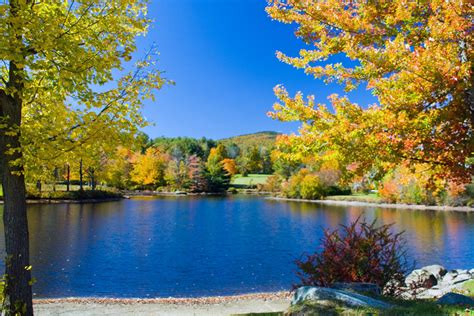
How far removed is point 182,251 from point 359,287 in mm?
13323

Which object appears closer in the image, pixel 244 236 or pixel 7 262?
pixel 7 262

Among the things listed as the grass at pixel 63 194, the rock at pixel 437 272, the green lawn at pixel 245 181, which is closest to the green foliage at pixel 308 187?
the green lawn at pixel 245 181

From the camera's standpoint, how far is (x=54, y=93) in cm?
487

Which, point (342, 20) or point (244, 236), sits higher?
point (342, 20)

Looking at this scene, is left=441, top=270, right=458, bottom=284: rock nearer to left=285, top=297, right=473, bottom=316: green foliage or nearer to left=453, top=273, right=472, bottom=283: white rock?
left=453, top=273, right=472, bottom=283: white rock

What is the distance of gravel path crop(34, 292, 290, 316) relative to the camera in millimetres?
8914

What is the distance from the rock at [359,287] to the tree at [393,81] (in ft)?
6.87

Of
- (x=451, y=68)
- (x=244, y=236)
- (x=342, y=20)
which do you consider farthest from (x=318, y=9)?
(x=244, y=236)

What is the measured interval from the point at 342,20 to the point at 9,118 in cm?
572

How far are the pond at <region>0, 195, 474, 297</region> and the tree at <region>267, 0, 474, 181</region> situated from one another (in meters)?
8.00

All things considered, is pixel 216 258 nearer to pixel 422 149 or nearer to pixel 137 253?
pixel 137 253

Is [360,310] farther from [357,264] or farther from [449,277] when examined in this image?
[449,277]

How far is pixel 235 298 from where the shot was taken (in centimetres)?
1082

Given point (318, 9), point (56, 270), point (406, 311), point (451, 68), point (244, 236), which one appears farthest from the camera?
point (244, 236)
